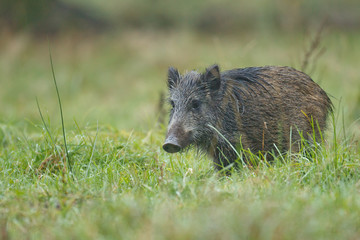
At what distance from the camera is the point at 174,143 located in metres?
4.22

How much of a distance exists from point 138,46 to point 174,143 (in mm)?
11266

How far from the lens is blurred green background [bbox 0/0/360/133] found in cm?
1015

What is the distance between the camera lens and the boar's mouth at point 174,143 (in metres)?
4.22

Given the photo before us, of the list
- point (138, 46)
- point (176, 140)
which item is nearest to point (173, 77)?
point (176, 140)

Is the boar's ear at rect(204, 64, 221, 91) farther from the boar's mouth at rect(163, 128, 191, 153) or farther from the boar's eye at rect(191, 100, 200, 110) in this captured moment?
the boar's mouth at rect(163, 128, 191, 153)

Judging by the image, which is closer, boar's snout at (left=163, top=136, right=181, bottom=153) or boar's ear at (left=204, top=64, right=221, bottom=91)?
boar's snout at (left=163, top=136, right=181, bottom=153)

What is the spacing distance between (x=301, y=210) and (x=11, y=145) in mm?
3701

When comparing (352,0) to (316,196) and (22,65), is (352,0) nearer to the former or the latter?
(22,65)

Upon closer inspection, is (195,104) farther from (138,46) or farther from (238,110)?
(138,46)

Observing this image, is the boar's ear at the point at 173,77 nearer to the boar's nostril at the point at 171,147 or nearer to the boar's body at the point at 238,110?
the boar's body at the point at 238,110

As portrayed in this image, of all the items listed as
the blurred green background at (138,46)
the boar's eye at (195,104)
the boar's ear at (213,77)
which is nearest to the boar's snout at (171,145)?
the boar's eye at (195,104)

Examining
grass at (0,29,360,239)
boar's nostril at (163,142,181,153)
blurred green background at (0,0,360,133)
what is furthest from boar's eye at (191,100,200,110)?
blurred green background at (0,0,360,133)

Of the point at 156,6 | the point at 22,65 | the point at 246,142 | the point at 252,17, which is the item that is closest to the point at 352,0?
the point at 252,17

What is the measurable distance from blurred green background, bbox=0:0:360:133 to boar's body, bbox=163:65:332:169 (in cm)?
198
